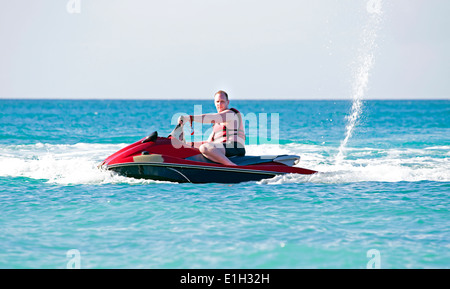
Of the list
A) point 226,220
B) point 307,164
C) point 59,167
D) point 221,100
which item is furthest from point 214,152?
point 307,164

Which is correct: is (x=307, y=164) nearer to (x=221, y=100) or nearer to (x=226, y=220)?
(x=221, y=100)

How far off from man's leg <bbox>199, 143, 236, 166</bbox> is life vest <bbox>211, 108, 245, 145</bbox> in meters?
0.18

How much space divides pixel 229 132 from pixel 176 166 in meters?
1.04

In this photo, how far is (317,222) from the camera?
7129 mm

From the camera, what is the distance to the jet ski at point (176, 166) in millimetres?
9328

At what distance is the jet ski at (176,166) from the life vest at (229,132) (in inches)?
14.6

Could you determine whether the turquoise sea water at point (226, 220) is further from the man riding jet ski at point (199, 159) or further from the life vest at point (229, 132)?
the life vest at point (229, 132)

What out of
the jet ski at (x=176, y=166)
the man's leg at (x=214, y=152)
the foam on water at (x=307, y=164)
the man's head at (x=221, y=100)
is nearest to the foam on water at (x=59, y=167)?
the foam on water at (x=307, y=164)

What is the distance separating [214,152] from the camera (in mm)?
9297

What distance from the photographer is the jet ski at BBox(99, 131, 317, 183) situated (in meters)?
9.33

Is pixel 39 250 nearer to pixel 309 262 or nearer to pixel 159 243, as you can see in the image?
pixel 159 243

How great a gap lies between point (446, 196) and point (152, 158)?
4.70 metres

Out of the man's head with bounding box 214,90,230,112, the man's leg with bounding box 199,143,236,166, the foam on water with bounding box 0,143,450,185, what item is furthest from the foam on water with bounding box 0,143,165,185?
the man's head with bounding box 214,90,230,112
